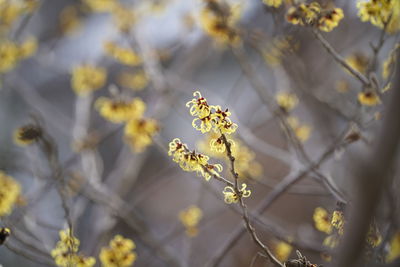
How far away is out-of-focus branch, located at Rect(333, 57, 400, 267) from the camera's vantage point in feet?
2.46

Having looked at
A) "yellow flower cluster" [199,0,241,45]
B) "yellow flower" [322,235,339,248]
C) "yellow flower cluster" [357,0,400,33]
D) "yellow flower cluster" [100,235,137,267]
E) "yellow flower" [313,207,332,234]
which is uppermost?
"yellow flower cluster" [199,0,241,45]

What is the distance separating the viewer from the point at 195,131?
311cm

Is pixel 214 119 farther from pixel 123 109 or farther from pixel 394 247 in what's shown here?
pixel 123 109

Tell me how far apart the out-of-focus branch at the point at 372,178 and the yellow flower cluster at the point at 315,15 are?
0.73 meters

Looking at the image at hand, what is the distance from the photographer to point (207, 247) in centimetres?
307

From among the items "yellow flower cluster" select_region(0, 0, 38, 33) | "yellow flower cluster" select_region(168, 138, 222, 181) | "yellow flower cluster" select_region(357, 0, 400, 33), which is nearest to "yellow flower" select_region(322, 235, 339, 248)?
"yellow flower cluster" select_region(168, 138, 222, 181)

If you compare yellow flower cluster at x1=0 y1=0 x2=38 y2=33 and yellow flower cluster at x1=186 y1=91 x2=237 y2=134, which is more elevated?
yellow flower cluster at x1=0 y1=0 x2=38 y2=33

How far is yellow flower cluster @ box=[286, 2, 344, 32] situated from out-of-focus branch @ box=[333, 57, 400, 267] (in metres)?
0.73

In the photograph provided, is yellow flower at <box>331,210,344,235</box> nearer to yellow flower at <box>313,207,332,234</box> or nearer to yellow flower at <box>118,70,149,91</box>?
yellow flower at <box>313,207,332,234</box>

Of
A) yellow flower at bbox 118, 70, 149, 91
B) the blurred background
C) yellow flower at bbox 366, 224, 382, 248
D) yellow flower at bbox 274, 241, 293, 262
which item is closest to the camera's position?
yellow flower at bbox 366, 224, 382, 248

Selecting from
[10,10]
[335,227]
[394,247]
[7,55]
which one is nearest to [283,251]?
[335,227]

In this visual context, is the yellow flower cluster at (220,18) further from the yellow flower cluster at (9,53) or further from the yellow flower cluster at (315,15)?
the yellow flower cluster at (9,53)

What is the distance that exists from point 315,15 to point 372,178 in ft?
2.80

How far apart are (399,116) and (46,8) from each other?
20.3ft
